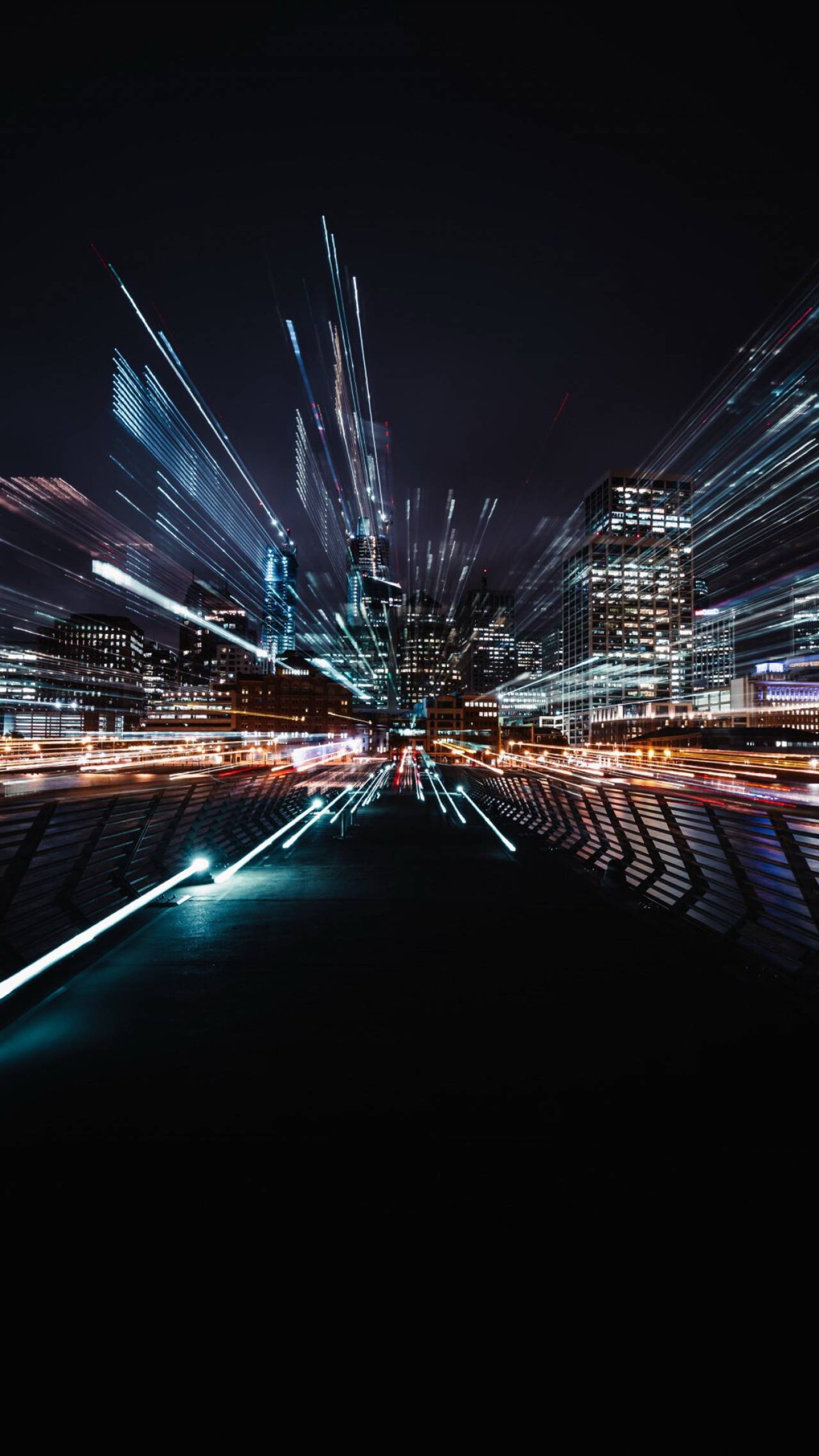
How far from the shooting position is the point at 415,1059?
4758 mm

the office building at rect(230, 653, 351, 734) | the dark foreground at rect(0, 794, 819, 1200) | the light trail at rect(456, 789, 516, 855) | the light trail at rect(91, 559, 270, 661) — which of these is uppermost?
the light trail at rect(91, 559, 270, 661)

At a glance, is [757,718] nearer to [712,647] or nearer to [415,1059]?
[415,1059]

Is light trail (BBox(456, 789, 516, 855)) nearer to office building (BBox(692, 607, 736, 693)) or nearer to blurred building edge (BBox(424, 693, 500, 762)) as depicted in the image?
blurred building edge (BBox(424, 693, 500, 762))

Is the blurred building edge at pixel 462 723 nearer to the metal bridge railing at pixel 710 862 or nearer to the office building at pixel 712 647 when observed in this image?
the office building at pixel 712 647

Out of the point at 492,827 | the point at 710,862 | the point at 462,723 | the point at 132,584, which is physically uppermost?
the point at 132,584

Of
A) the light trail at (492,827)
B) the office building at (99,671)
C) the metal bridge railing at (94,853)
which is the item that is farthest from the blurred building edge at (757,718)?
the office building at (99,671)

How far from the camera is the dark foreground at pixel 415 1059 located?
359 centimetres

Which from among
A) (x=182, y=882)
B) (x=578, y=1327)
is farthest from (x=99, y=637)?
(x=578, y=1327)

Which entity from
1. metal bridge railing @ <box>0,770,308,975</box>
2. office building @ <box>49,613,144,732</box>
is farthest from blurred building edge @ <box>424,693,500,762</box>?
metal bridge railing @ <box>0,770,308,975</box>

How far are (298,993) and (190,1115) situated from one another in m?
2.09

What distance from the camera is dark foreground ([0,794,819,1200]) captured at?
359 centimetres

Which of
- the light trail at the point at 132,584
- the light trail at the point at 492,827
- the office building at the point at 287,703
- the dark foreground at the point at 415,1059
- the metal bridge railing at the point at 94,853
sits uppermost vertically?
the light trail at the point at 132,584

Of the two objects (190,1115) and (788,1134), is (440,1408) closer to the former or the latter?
(190,1115)

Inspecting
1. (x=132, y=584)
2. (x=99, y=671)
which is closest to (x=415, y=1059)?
(x=99, y=671)
